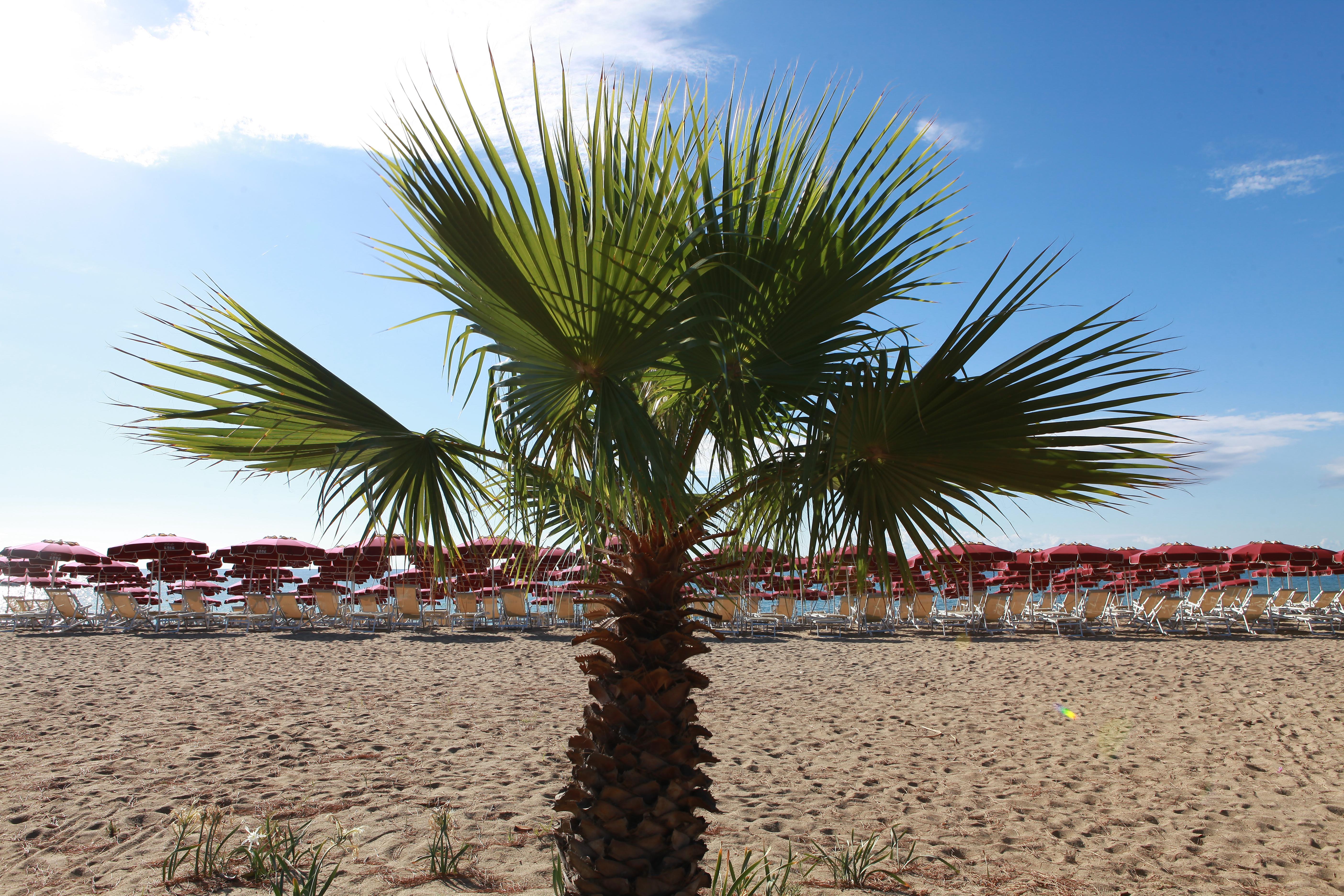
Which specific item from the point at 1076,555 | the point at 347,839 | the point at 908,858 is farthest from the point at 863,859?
the point at 1076,555

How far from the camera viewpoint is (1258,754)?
5.77 meters

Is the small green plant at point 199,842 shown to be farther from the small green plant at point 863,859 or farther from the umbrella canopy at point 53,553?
the umbrella canopy at point 53,553

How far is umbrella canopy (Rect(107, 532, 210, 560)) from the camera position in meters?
14.3

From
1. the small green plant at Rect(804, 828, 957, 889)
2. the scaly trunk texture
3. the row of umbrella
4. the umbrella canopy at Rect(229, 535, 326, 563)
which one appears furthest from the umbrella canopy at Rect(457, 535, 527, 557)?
the umbrella canopy at Rect(229, 535, 326, 563)

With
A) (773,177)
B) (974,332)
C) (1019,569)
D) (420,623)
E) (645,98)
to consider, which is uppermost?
(645,98)

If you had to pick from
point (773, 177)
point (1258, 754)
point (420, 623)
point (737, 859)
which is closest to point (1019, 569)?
point (1258, 754)

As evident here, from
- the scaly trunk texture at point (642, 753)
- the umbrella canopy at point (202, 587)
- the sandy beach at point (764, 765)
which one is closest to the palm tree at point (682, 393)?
the scaly trunk texture at point (642, 753)

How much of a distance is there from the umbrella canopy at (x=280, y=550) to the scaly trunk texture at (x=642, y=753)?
1392cm

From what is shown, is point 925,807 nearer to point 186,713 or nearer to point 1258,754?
point 1258,754

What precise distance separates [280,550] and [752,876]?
14668 millimetres

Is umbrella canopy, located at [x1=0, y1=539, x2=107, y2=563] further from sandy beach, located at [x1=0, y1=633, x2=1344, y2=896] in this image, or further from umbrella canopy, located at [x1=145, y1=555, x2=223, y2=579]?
sandy beach, located at [x1=0, y1=633, x2=1344, y2=896]

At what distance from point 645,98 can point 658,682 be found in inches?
82.6

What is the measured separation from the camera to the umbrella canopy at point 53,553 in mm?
14555

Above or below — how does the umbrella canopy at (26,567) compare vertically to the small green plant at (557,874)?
above
